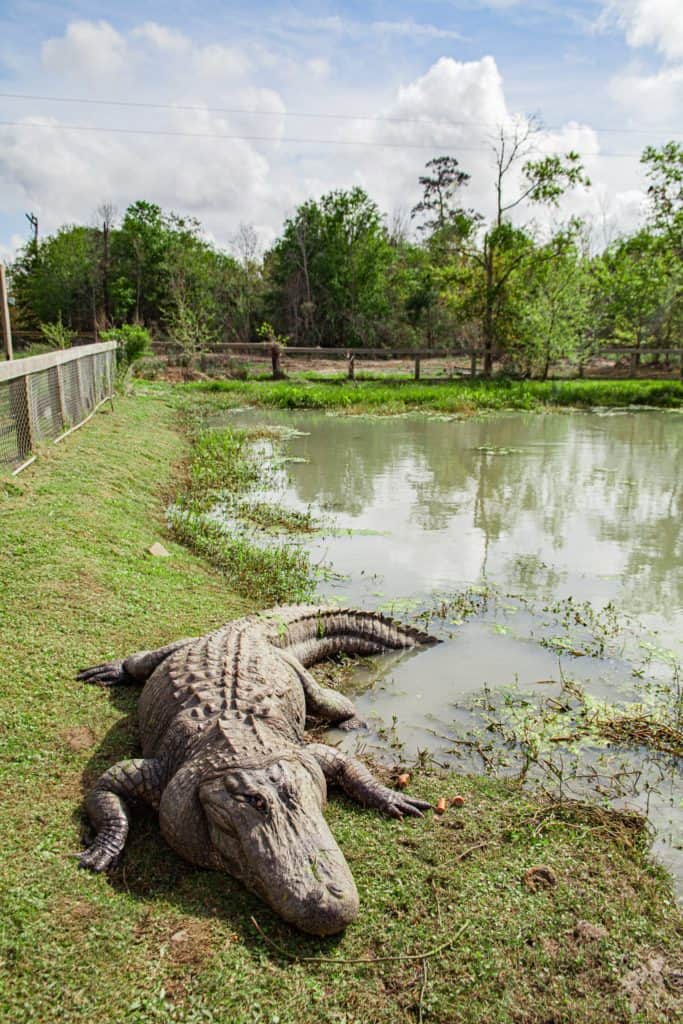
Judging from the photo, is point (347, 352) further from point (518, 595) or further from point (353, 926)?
point (353, 926)

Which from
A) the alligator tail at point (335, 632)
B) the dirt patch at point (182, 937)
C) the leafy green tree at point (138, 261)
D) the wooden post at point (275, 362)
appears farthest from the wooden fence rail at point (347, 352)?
the dirt patch at point (182, 937)

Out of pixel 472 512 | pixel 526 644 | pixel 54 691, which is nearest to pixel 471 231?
pixel 472 512

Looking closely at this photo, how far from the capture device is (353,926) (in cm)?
259

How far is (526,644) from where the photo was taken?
17.8ft

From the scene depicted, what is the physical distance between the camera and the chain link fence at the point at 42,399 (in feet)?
24.4

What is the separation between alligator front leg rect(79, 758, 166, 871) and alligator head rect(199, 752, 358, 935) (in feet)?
1.27

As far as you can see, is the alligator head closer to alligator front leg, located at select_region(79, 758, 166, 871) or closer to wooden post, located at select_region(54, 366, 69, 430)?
alligator front leg, located at select_region(79, 758, 166, 871)

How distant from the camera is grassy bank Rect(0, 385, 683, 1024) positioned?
229 centimetres

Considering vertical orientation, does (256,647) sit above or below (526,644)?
above

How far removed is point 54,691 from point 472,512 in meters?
6.44

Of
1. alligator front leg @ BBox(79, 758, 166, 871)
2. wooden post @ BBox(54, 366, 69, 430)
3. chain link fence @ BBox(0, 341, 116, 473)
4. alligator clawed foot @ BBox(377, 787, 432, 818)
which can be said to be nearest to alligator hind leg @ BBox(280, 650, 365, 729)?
alligator clawed foot @ BBox(377, 787, 432, 818)

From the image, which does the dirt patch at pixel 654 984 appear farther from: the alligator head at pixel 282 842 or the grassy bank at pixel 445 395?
the grassy bank at pixel 445 395

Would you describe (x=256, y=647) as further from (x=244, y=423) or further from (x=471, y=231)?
(x=471, y=231)

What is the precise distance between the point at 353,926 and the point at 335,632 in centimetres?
261
